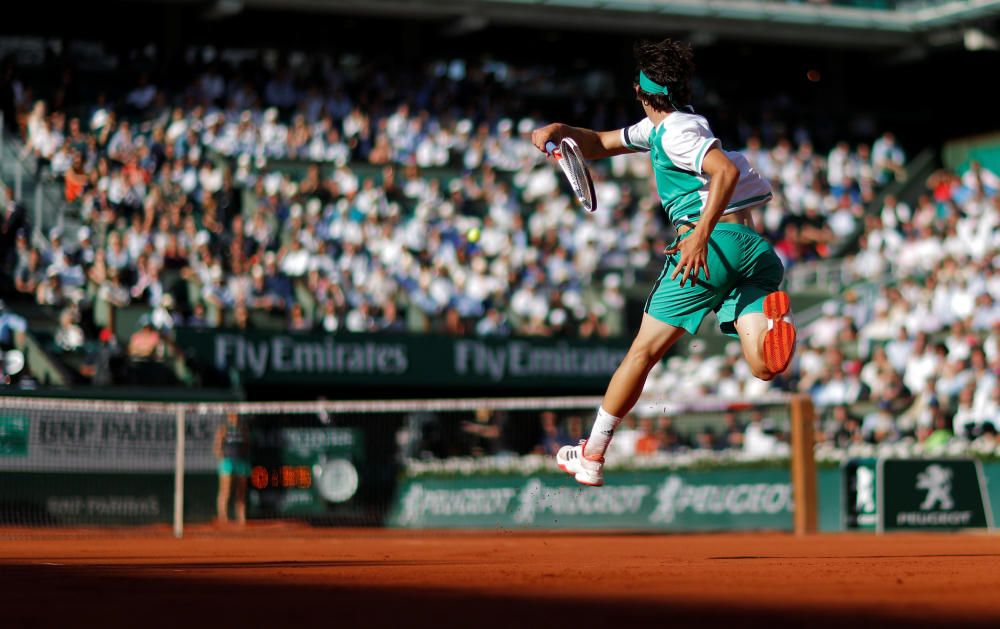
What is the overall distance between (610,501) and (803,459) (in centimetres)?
298

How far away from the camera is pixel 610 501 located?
19.9 m

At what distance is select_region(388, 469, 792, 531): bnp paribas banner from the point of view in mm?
19000

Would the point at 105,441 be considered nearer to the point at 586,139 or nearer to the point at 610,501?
the point at 610,501

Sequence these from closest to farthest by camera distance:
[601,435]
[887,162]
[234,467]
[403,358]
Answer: [601,435] → [234,467] → [403,358] → [887,162]

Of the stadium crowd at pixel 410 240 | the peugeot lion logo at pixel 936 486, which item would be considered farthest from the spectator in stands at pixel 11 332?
the peugeot lion logo at pixel 936 486

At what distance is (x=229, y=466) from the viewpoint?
63.9 feet

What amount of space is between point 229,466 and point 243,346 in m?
3.34

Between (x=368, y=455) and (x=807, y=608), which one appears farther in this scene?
(x=368, y=455)

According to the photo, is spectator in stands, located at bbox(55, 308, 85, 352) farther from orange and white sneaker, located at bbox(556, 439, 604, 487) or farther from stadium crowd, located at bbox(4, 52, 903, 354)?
orange and white sneaker, located at bbox(556, 439, 604, 487)

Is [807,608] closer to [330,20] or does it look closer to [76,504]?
[76,504]

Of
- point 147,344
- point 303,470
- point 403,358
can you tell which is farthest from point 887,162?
point 147,344

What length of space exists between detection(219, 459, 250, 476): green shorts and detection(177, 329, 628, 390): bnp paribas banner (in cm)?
253

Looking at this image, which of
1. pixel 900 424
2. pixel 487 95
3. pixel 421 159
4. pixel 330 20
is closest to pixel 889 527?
pixel 900 424

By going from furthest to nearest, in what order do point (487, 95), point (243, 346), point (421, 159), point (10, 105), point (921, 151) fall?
point (921, 151) → point (487, 95) → point (421, 159) → point (10, 105) → point (243, 346)
